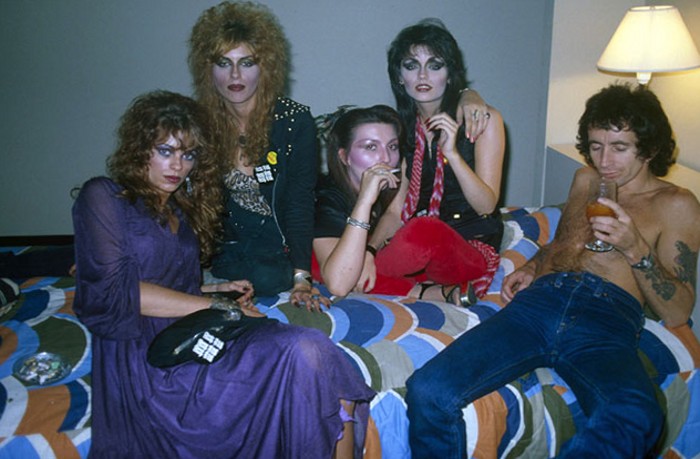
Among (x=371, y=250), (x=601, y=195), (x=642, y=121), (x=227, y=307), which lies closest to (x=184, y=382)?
(x=227, y=307)

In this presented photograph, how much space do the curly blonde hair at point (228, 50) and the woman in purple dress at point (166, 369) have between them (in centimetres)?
45

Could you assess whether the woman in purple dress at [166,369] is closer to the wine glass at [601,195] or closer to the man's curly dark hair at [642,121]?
the wine glass at [601,195]

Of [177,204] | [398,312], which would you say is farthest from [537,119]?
[177,204]

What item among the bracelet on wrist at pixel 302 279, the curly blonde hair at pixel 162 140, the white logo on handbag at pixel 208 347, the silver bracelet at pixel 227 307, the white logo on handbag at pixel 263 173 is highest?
the curly blonde hair at pixel 162 140

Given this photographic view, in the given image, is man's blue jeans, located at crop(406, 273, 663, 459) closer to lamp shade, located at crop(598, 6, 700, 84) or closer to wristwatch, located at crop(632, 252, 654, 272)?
wristwatch, located at crop(632, 252, 654, 272)

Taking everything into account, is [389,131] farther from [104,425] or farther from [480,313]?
[104,425]

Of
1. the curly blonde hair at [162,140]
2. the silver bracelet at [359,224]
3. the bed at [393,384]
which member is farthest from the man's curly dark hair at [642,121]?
the curly blonde hair at [162,140]

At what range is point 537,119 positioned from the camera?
Answer: 3.77 metres

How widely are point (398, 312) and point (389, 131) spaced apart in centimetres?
69

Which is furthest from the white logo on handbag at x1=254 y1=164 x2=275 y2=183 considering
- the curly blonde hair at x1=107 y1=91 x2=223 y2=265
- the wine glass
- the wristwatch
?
the wristwatch

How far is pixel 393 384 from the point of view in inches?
68.3

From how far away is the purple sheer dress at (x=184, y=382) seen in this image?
5.03ft

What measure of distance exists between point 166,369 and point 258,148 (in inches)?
37.5

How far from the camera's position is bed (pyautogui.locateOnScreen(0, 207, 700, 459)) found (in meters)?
1.56
